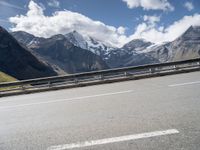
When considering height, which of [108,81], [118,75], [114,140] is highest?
[118,75]

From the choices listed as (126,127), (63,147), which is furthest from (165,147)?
(63,147)

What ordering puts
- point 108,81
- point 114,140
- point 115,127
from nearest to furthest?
1. point 114,140
2. point 115,127
3. point 108,81

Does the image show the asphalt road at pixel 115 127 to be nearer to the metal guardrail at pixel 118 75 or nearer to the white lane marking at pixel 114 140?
the white lane marking at pixel 114 140

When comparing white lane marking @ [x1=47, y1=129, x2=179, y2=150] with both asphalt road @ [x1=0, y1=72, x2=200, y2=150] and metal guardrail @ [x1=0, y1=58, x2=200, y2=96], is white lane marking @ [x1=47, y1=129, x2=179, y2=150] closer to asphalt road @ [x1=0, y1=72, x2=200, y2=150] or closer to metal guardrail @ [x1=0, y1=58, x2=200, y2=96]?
asphalt road @ [x1=0, y1=72, x2=200, y2=150]

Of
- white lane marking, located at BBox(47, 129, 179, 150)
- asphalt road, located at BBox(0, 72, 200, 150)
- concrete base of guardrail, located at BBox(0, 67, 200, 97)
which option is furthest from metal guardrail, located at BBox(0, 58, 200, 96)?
white lane marking, located at BBox(47, 129, 179, 150)

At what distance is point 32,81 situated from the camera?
18.2 metres

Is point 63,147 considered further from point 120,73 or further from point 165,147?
point 120,73

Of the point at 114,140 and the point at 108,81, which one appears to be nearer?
the point at 114,140

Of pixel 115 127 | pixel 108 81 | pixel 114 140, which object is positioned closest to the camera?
pixel 114 140

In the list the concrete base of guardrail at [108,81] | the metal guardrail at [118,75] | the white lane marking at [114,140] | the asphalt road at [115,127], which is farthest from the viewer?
the metal guardrail at [118,75]

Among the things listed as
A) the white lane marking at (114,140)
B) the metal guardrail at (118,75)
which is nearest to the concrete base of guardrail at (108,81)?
the metal guardrail at (118,75)

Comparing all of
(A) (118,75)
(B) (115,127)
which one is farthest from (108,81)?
(B) (115,127)

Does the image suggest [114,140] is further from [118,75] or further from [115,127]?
[118,75]

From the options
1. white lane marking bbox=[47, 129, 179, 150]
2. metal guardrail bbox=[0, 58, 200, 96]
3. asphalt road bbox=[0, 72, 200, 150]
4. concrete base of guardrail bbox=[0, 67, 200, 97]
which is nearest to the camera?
asphalt road bbox=[0, 72, 200, 150]
